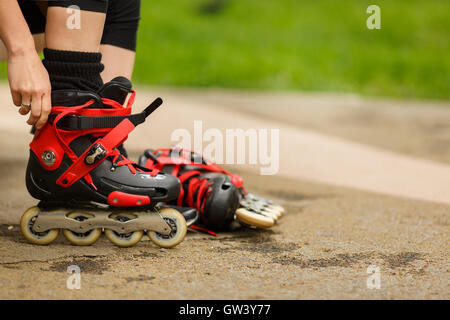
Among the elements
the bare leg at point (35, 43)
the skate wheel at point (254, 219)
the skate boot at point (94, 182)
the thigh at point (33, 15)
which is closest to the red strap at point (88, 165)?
the skate boot at point (94, 182)

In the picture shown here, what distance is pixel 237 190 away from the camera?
1688mm

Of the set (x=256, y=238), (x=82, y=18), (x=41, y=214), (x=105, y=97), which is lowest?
(x=256, y=238)

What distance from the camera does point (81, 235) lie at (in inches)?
58.9

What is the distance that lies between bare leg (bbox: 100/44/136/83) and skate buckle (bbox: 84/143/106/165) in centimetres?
38

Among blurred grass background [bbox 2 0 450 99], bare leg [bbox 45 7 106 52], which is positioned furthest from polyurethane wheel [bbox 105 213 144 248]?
blurred grass background [bbox 2 0 450 99]

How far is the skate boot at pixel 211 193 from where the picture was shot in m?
1.63

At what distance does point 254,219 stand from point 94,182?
0.44 meters

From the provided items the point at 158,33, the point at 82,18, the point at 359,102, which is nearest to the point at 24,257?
the point at 82,18

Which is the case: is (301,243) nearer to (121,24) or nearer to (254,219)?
(254,219)

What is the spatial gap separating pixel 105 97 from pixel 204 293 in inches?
22.7

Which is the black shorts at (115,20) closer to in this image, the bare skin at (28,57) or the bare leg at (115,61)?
the bare leg at (115,61)

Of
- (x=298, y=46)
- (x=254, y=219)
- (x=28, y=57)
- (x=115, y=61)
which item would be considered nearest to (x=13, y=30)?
(x=28, y=57)

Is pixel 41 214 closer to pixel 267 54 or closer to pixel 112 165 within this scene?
pixel 112 165

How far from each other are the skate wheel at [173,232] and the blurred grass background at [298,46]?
14.0ft
